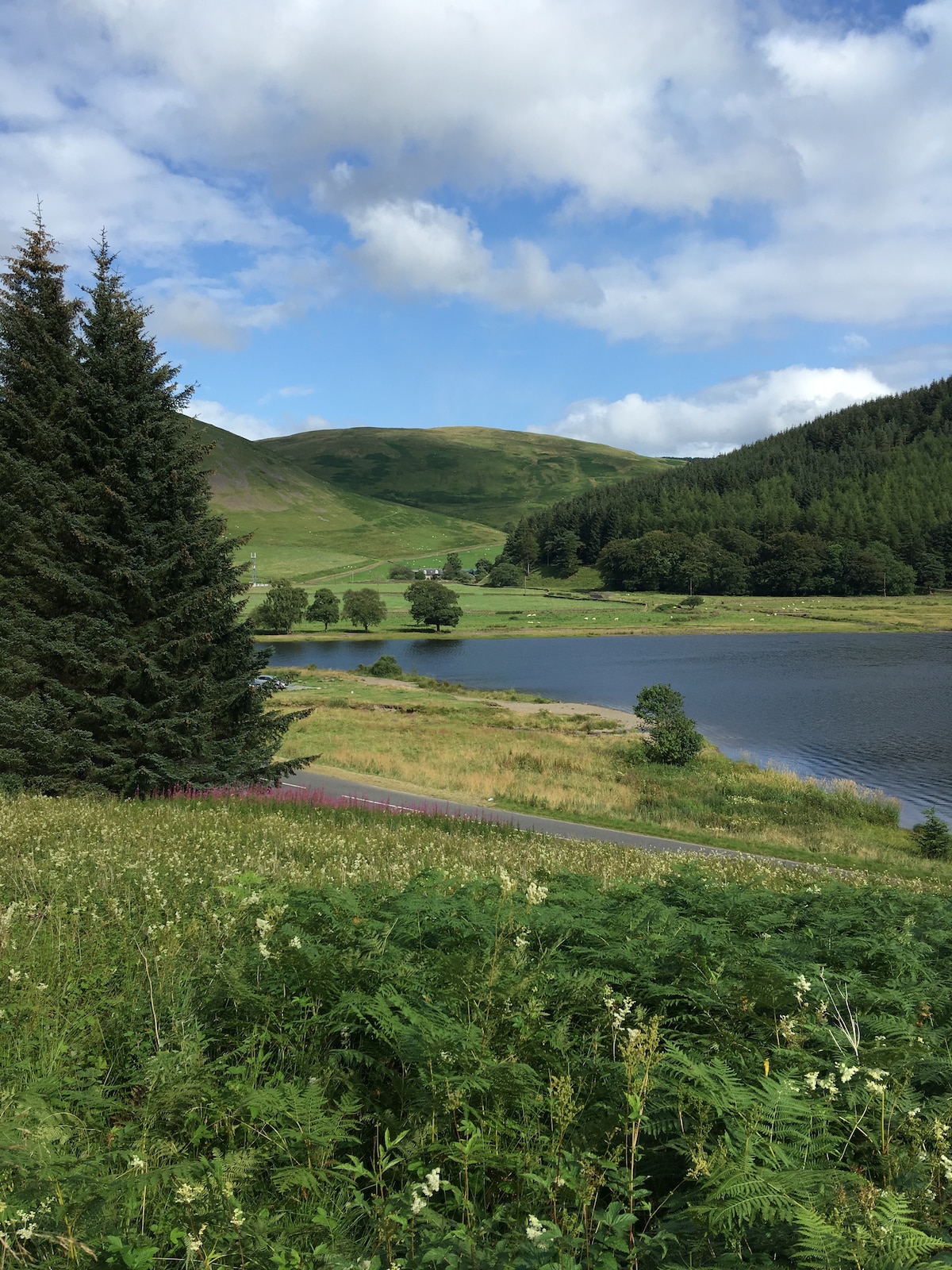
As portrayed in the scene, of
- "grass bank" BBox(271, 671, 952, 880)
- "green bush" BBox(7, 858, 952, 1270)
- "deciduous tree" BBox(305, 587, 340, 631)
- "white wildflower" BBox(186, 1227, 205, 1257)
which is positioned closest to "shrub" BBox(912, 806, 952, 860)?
"grass bank" BBox(271, 671, 952, 880)

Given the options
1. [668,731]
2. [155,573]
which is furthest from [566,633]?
[155,573]

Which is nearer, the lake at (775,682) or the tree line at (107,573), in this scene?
the tree line at (107,573)

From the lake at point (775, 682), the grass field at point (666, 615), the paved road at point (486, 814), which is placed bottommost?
the lake at point (775, 682)

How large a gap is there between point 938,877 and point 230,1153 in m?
22.0

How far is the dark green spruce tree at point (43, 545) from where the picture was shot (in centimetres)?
1627

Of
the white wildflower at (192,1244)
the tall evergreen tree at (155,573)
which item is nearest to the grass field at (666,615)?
the tall evergreen tree at (155,573)

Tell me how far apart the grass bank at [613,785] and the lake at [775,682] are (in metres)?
5.09

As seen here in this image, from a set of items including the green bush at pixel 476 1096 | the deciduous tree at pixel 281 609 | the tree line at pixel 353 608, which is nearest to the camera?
the green bush at pixel 476 1096

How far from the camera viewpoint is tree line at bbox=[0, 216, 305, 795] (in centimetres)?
1647

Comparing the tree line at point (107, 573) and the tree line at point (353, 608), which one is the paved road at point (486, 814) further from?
the tree line at point (353, 608)

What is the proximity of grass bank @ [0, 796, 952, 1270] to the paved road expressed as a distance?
1574 cm

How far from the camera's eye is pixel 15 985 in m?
4.66

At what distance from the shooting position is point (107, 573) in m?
16.9

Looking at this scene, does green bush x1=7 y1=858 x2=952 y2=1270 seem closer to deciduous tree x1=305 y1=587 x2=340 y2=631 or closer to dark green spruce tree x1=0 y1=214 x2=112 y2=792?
dark green spruce tree x1=0 y1=214 x2=112 y2=792
